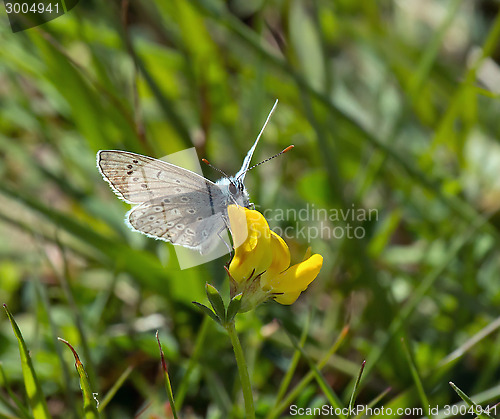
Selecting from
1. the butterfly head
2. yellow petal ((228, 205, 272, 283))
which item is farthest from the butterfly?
yellow petal ((228, 205, 272, 283))

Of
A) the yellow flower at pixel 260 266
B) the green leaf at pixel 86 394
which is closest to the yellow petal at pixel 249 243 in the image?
the yellow flower at pixel 260 266

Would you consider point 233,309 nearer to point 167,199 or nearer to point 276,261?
point 276,261

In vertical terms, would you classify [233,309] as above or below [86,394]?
above

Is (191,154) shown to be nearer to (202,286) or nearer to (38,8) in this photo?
(202,286)

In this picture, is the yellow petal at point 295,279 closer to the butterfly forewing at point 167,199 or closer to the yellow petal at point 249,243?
the yellow petal at point 249,243

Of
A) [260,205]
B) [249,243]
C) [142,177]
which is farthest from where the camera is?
[260,205]

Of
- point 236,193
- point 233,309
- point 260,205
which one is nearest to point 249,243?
point 233,309
